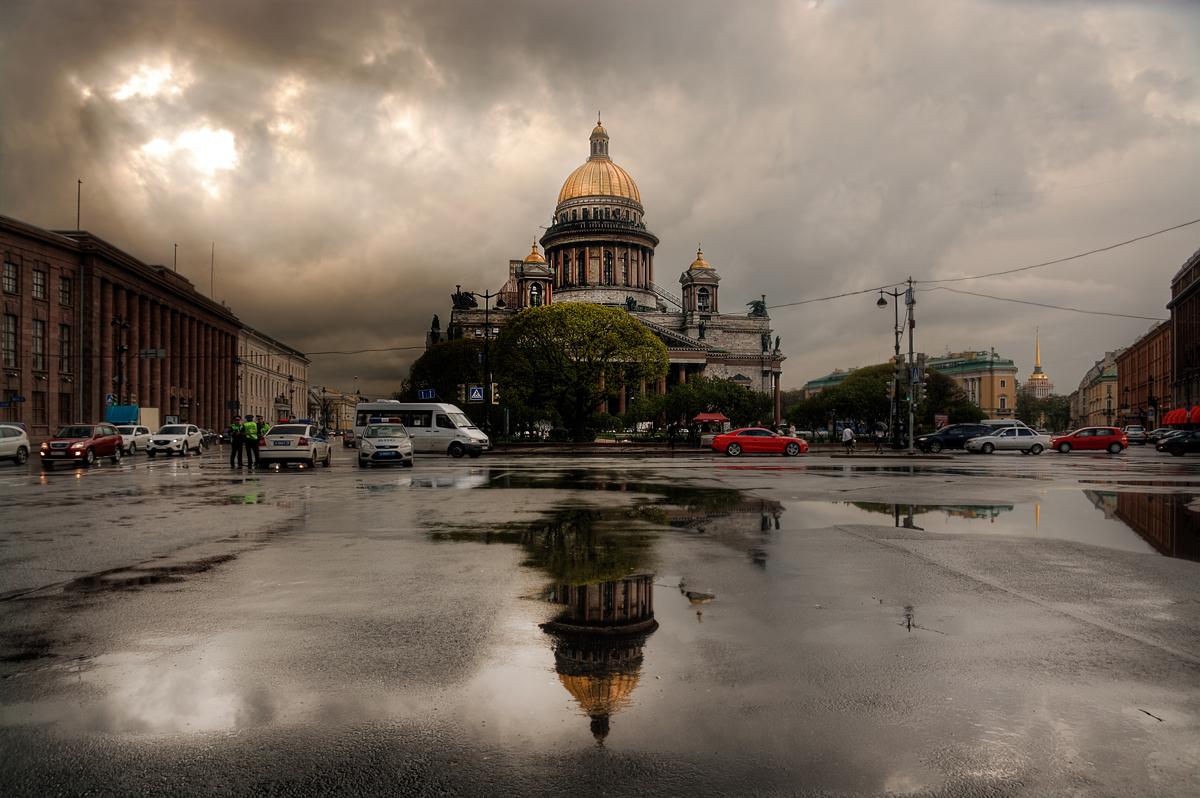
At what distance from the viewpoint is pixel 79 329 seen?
59.9m

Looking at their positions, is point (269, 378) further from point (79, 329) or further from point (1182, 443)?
point (1182, 443)

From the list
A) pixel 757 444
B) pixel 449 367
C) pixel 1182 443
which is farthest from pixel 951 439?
pixel 449 367

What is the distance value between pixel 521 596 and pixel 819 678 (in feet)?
9.33

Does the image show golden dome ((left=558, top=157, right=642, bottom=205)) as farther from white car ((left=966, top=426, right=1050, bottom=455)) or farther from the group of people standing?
the group of people standing

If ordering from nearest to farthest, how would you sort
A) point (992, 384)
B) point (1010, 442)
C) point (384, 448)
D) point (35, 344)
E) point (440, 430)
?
point (384, 448)
point (440, 430)
point (1010, 442)
point (35, 344)
point (992, 384)

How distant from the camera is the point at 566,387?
5334cm

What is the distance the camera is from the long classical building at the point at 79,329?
5309 cm

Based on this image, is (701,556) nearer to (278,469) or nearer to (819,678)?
(819,678)

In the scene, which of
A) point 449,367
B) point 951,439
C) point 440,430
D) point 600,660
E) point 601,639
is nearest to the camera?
point 600,660

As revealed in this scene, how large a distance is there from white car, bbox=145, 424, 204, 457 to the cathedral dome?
7387cm

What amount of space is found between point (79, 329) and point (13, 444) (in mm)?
31871

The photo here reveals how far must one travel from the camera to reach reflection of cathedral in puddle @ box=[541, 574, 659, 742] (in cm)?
441

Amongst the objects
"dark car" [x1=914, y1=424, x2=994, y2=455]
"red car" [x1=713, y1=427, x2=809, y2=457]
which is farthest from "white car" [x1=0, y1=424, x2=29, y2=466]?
"dark car" [x1=914, y1=424, x2=994, y2=455]

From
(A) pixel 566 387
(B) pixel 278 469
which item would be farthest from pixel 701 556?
(A) pixel 566 387
